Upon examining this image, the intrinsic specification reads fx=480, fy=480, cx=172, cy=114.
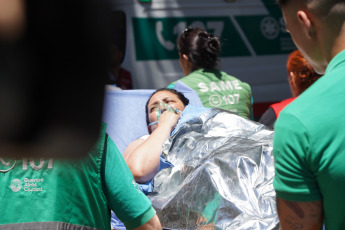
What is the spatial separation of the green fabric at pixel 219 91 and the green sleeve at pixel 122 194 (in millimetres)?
2214

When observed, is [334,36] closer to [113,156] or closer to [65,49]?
[113,156]

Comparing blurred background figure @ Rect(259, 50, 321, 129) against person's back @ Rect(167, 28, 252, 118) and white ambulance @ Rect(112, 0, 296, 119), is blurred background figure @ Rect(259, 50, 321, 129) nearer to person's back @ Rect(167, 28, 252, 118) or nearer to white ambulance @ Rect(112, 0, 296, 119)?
person's back @ Rect(167, 28, 252, 118)

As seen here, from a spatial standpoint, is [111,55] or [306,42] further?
[306,42]

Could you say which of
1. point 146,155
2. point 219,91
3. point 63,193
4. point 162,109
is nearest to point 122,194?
point 63,193

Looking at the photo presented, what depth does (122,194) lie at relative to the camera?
1419 millimetres

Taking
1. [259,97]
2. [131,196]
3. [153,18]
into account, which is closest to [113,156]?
[131,196]

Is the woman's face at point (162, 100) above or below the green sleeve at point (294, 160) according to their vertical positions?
below

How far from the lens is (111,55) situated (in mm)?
269

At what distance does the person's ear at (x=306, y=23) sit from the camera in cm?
109

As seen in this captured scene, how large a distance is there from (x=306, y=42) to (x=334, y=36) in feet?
0.22

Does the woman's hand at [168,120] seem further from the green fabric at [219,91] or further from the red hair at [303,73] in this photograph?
the red hair at [303,73]

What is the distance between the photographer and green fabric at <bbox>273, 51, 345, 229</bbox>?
0.99m

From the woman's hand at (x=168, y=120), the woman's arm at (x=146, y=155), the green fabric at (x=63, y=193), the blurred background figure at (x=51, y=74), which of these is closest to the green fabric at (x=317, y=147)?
the green fabric at (x=63, y=193)

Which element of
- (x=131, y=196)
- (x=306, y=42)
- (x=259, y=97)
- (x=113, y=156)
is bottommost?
(x=259, y=97)
